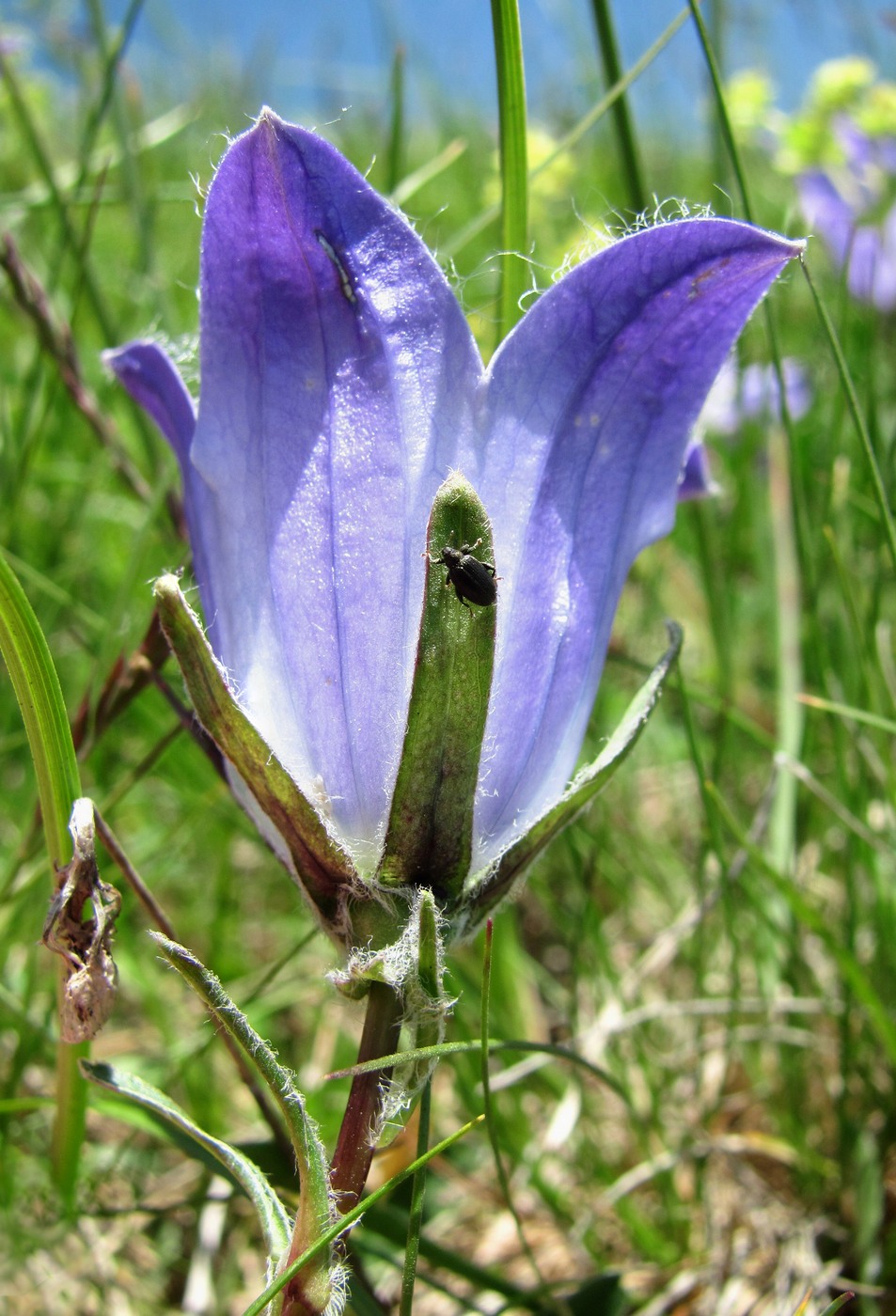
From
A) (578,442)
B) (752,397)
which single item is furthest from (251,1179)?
(752,397)

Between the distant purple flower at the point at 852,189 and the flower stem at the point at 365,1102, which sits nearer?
the flower stem at the point at 365,1102

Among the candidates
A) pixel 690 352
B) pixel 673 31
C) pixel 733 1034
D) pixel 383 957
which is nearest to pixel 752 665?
pixel 733 1034

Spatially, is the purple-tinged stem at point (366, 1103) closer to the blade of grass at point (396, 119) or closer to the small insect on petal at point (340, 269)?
the small insect on petal at point (340, 269)

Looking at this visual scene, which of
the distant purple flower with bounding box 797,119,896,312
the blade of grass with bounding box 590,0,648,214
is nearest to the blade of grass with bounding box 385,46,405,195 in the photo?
the blade of grass with bounding box 590,0,648,214

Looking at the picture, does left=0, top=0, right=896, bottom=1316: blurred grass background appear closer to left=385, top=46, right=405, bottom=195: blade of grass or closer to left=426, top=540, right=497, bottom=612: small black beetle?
left=385, top=46, right=405, bottom=195: blade of grass

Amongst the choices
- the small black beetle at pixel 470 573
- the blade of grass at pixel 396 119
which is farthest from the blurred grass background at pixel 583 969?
the small black beetle at pixel 470 573

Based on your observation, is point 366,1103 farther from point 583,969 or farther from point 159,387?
point 583,969
